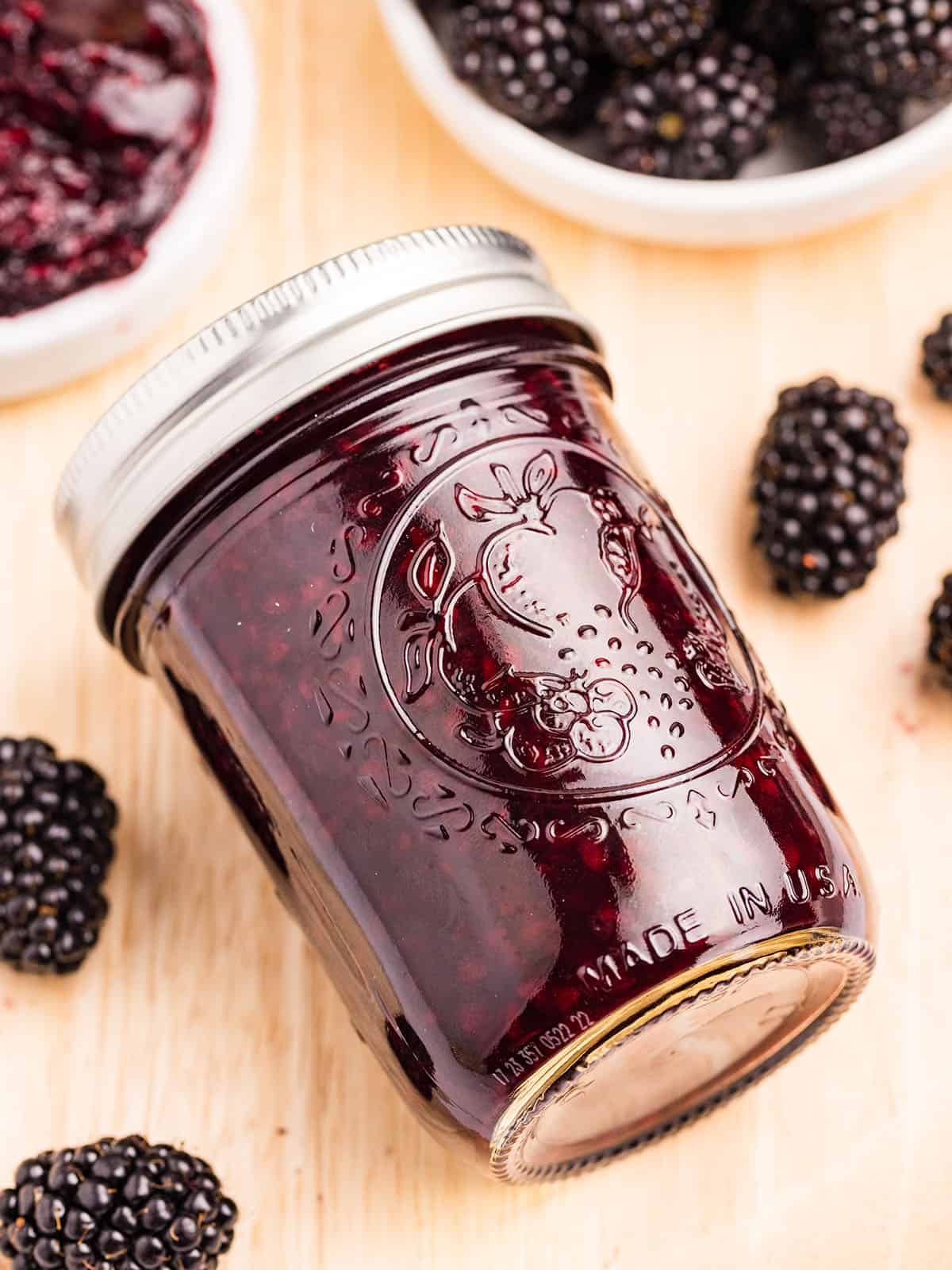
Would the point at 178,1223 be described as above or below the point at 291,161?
below

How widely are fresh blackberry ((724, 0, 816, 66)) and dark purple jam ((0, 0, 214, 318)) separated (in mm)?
508

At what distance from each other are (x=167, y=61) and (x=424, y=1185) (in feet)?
3.45

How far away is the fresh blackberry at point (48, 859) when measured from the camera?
1.17 meters

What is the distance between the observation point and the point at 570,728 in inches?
37.4

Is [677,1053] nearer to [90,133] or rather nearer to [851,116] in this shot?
[851,116]

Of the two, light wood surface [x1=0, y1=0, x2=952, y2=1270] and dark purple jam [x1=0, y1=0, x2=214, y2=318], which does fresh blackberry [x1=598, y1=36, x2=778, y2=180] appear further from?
dark purple jam [x1=0, y1=0, x2=214, y2=318]

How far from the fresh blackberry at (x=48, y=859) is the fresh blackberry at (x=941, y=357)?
852 mm

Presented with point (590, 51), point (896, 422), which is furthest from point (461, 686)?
point (590, 51)

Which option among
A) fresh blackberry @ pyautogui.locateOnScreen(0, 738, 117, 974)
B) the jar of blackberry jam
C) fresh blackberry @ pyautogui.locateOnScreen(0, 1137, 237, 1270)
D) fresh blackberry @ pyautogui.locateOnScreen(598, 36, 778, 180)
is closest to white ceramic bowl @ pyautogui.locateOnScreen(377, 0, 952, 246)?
fresh blackberry @ pyautogui.locateOnScreen(598, 36, 778, 180)

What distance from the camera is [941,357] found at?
1.37 meters

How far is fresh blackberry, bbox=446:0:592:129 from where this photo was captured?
131 cm

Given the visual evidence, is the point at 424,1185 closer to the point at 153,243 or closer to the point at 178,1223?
the point at 178,1223

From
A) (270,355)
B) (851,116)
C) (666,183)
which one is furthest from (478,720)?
(851,116)

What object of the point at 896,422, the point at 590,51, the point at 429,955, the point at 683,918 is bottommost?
the point at 429,955
